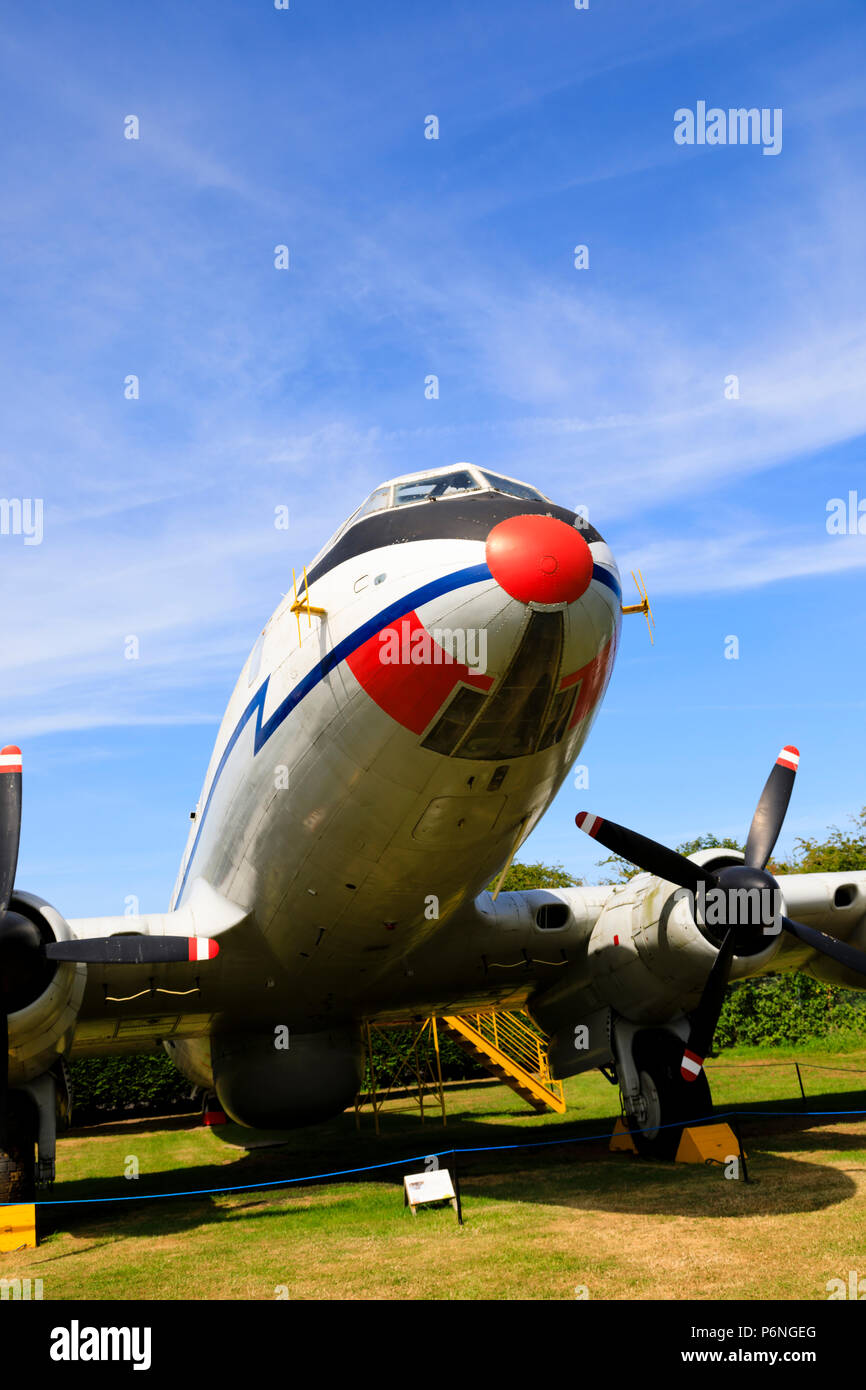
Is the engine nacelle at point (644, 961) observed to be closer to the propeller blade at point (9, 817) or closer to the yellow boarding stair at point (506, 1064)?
the yellow boarding stair at point (506, 1064)

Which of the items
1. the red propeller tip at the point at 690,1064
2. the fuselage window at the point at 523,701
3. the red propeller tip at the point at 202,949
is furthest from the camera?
the red propeller tip at the point at 690,1064

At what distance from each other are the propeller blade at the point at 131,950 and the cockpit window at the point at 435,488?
507 centimetres

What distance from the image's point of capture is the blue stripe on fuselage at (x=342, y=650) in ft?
26.2

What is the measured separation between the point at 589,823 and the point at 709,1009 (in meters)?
2.46

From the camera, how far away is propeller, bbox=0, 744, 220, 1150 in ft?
34.4

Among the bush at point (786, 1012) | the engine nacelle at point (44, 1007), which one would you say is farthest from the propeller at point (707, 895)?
the bush at point (786, 1012)

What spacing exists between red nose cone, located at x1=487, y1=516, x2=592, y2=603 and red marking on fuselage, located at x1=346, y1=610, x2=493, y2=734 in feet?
2.59

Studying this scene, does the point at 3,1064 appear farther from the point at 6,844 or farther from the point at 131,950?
the point at 6,844

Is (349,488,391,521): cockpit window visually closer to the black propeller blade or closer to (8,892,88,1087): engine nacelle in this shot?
the black propeller blade

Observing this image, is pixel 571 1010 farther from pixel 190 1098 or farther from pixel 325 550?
pixel 190 1098

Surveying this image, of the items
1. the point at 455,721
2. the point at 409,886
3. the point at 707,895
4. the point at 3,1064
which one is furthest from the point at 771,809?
the point at 3,1064

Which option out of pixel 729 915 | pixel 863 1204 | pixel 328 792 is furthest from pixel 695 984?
pixel 328 792

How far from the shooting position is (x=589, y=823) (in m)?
11.4

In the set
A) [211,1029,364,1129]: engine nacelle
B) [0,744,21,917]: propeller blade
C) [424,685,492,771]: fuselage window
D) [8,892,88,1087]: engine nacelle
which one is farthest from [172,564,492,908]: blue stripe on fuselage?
[211,1029,364,1129]: engine nacelle
